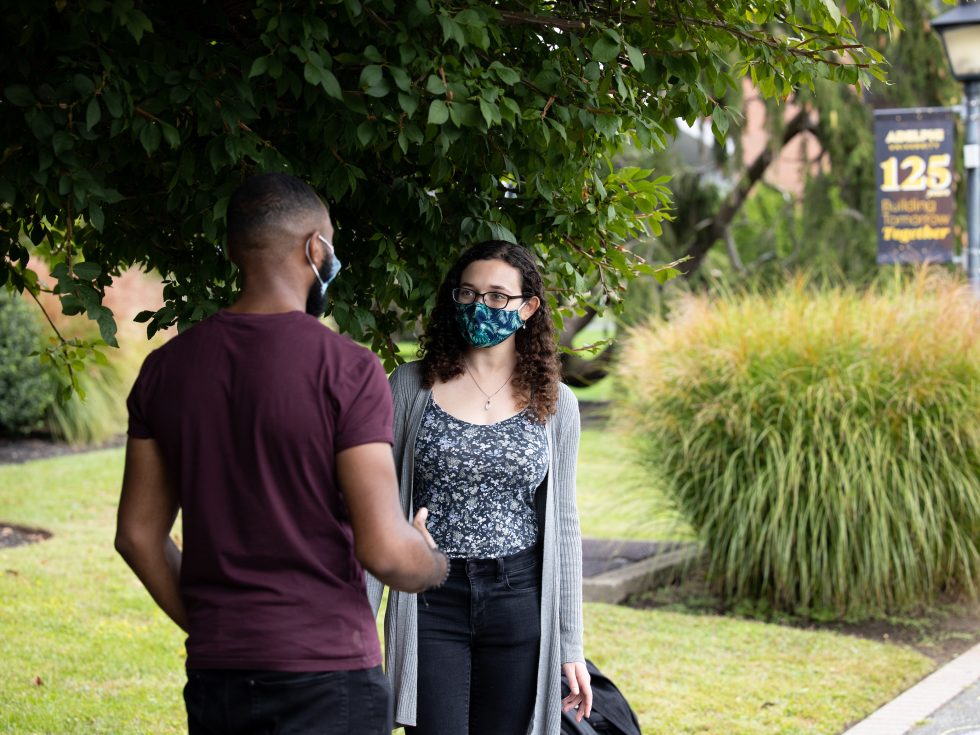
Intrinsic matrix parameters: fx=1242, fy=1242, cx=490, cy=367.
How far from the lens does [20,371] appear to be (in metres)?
14.7

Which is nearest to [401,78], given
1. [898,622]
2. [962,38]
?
[898,622]

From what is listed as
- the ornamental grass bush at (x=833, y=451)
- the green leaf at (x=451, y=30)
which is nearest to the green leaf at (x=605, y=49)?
the green leaf at (x=451, y=30)

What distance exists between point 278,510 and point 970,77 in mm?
8987

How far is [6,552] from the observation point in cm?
935

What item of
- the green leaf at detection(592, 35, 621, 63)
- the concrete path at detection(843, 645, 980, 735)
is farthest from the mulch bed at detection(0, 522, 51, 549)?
the green leaf at detection(592, 35, 621, 63)

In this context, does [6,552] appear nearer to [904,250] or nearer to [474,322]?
[474,322]

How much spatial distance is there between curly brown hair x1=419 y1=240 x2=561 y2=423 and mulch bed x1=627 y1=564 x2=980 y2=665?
4.49m

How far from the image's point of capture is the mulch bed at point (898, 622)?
7.35m

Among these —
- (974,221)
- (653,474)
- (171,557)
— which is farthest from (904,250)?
(171,557)

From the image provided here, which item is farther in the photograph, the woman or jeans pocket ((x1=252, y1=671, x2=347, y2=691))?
the woman

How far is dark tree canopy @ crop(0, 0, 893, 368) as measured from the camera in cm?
304

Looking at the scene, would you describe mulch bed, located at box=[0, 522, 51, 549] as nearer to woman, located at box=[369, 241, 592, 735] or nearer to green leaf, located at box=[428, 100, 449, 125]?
woman, located at box=[369, 241, 592, 735]

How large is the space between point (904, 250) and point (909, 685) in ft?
17.7

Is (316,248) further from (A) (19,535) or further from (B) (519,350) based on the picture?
(A) (19,535)
